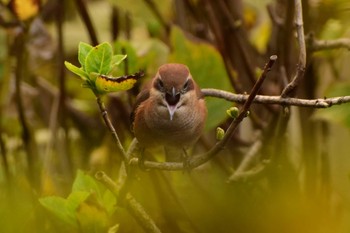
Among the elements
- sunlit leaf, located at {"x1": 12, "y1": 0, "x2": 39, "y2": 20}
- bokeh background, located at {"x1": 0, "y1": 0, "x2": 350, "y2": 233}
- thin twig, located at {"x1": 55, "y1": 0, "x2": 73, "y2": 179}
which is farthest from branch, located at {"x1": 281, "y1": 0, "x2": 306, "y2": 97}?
thin twig, located at {"x1": 55, "y1": 0, "x2": 73, "y2": 179}

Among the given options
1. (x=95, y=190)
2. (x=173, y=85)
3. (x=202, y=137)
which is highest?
(x=173, y=85)

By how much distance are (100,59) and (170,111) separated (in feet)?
0.41

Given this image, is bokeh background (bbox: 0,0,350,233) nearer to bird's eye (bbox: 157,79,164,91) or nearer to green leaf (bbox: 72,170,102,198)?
green leaf (bbox: 72,170,102,198)

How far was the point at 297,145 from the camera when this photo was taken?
141cm

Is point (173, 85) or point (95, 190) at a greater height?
point (173, 85)

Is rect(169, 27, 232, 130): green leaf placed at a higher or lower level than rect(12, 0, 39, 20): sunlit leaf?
lower

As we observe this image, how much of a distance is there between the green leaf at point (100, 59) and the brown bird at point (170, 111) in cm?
10

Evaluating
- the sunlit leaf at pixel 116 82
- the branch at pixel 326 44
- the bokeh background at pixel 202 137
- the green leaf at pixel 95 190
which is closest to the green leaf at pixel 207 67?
the bokeh background at pixel 202 137

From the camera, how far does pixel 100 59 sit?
0.72m

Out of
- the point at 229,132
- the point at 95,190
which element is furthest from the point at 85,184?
the point at 229,132

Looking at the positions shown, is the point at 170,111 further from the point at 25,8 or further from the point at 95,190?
the point at 25,8

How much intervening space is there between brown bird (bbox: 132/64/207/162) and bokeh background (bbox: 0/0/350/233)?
0.25ft

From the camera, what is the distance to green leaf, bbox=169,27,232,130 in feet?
3.40

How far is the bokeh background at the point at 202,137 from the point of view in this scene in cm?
86
